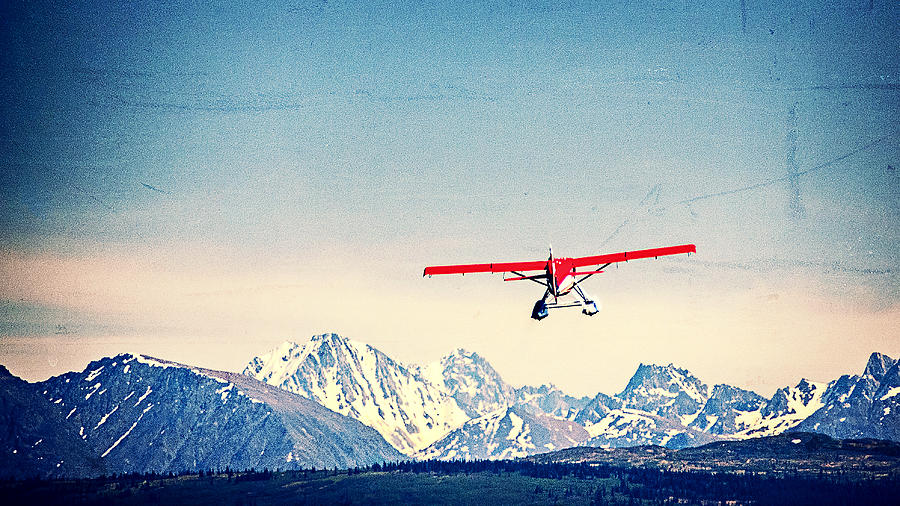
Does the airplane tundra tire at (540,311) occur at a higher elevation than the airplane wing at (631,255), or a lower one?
lower

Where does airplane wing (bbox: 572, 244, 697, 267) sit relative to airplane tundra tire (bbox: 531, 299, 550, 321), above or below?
above

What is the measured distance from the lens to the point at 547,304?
131 metres

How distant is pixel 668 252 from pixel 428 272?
35208 millimetres

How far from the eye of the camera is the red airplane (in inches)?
5138

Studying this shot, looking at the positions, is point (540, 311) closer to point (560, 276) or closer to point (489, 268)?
point (560, 276)

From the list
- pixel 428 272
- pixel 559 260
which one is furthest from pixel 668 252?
pixel 428 272

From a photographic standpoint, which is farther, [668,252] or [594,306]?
[668,252]

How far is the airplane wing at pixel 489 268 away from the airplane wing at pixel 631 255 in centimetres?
571

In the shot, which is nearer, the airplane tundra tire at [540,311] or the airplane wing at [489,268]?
the airplane tundra tire at [540,311]

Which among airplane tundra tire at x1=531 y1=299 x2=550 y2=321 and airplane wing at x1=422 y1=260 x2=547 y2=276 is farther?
airplane wing at x1=422 y1=260 x2=547 y2=276

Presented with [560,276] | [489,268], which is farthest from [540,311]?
[489,268]

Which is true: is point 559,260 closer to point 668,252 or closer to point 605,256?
point 605,256

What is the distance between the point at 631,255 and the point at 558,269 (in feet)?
51.5

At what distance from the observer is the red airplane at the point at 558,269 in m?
130
